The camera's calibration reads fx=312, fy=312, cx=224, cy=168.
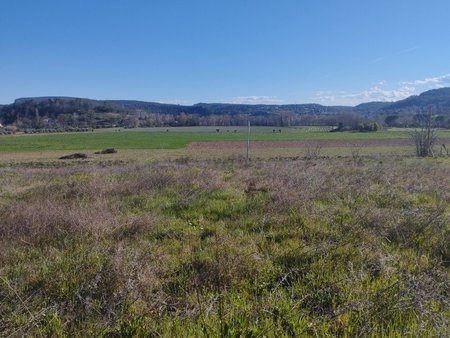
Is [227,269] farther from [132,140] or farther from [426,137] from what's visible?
[132,140]

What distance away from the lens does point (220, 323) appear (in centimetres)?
279

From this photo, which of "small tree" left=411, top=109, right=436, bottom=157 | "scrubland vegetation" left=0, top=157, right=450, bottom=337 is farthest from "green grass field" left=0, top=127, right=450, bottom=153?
"scrubland vegetation" left=0, top=157, right=450, bottom=337

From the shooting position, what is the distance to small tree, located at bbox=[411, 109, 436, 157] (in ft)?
102

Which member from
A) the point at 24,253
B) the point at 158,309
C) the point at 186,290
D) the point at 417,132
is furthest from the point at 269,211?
the point at 417,132

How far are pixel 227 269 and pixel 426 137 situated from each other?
3465 cm

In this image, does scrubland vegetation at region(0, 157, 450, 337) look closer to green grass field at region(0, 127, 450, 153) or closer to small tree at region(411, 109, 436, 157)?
small tree at region(411, 109, 436, 157)

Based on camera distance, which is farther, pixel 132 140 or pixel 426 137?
pixel 132 140

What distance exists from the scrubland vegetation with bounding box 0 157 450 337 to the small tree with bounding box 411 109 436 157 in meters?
28.9

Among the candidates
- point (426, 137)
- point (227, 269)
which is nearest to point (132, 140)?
point (426, 137)

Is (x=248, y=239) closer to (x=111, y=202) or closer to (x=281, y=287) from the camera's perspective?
(x=281, y=287)

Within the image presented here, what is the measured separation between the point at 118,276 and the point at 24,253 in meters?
1.84

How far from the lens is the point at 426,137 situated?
3152 cm

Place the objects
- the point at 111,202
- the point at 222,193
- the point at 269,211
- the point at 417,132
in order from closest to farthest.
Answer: the point at 269,211
the point at 111,202
the point at 222,193
the point at 417,132

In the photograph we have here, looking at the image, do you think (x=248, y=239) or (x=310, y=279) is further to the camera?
(x=248, y=239)
